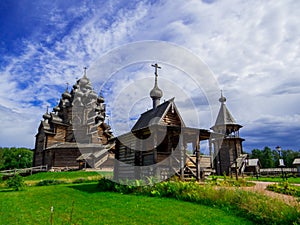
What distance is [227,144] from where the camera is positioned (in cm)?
3934

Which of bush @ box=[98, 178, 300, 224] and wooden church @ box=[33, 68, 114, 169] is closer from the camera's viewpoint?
bush @ box=[98, 178, 300, 224]

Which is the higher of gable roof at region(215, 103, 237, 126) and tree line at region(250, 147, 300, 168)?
gable roof at region(215, 103, 237, 126)

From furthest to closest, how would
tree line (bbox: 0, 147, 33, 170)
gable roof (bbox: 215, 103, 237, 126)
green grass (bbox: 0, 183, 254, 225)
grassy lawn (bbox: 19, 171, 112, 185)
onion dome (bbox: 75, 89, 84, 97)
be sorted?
tree line (bbox: 0, 147, 33, 170) → onion dome (bbox: 75, 89, 84, 97) → gable roof (bbox: 215, 103, 237, 126) → grassy lawn (bbox: 19, 171, 112, 185) → green grass (bbox: 0, 183, 254, 225)

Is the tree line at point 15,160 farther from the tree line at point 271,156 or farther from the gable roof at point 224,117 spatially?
the tree line at point 271,156

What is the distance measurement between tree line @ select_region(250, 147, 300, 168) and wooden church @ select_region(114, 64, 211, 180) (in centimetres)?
7044

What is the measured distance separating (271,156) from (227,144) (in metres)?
51.6

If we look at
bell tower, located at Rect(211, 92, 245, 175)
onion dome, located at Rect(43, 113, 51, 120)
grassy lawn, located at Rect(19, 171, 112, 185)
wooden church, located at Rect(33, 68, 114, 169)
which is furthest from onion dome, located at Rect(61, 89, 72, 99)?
bell tower, located at Rect(211, 92, 245, 175)

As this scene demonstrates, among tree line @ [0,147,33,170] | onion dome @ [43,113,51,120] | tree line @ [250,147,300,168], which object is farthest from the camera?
tree line @ [250,147,300,168]

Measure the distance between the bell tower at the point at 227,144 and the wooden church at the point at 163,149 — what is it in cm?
2289

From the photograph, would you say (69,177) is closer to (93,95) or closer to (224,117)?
(93,95)

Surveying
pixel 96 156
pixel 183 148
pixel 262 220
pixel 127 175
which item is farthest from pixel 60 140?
pixel 262 220

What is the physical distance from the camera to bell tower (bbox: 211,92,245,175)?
38.7m

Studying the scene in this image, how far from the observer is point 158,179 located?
45.3ft

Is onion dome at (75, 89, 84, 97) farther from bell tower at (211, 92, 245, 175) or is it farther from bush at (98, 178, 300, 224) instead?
bush at (98, 178, 300, 224)
